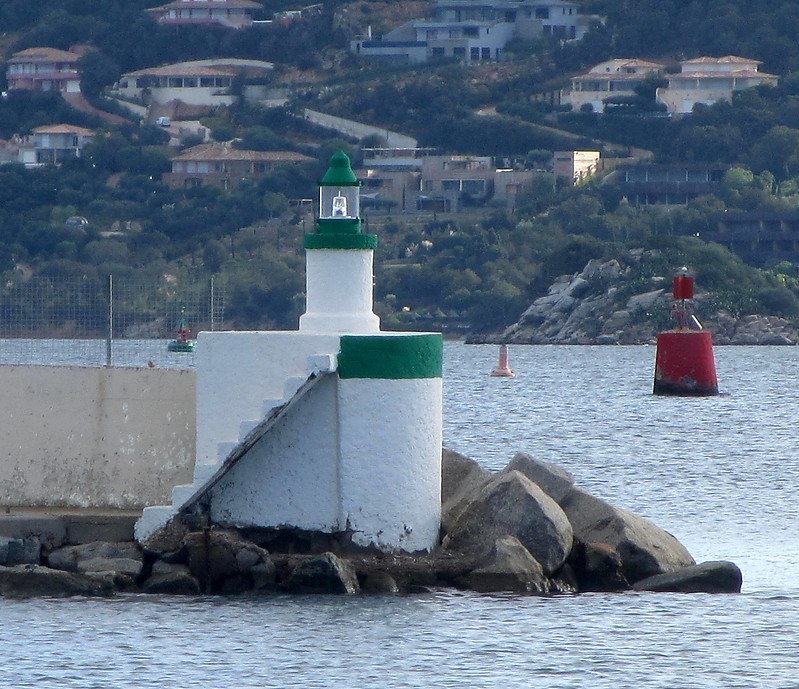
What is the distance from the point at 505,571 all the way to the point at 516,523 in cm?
41

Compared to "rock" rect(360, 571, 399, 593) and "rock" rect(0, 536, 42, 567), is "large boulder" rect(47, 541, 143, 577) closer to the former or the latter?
"rock" rect(0, 536, 42, 567)

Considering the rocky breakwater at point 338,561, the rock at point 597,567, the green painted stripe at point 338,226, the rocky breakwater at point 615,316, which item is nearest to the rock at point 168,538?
the rocky breakwater at point 338,561

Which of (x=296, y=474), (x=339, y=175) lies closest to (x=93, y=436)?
(x=296, y=474)

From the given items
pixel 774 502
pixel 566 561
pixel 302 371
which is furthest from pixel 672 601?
pixel 774 502

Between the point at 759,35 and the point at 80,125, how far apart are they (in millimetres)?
54281

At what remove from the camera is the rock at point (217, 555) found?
1864 centimetres

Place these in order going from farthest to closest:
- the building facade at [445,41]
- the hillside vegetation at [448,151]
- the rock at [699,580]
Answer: the building facade at [445,41]
the hillside vegetation at [448,151]
the rock at [699,580]

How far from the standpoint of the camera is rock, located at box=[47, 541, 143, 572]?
18.8 m

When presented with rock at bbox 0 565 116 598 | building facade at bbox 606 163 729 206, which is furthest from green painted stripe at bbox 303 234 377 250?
building facade at bbox 606 163 729 206

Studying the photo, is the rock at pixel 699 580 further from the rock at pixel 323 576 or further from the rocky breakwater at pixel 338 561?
the rock at pixel 323 576

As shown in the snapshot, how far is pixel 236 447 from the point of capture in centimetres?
1844

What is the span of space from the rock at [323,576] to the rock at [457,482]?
144cm

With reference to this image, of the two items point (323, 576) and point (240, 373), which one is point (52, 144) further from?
point (323, 576)

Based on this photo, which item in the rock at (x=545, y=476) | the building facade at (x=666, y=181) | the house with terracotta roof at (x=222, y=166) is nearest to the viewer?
the rock at (x=545, y=476)
